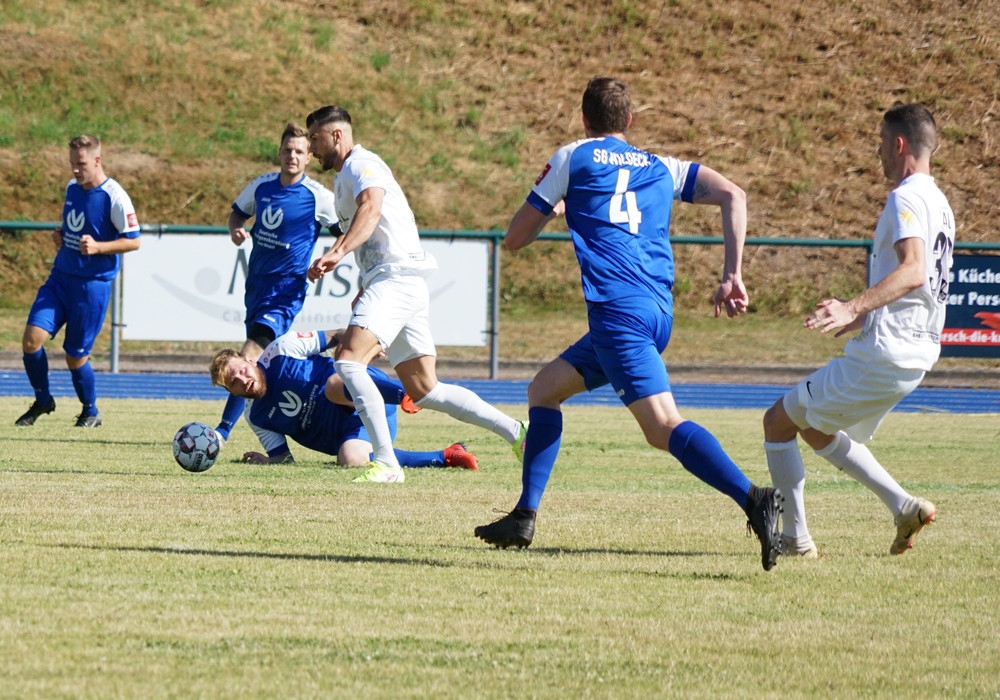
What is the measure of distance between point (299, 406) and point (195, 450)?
2.70 ft

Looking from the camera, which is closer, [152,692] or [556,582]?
[152,692]

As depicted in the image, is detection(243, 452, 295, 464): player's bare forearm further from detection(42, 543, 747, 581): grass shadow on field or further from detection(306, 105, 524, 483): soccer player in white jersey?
detection(42, 543, 747, 581): grass shadow on field

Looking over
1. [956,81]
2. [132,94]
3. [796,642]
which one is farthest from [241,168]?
[796,642]

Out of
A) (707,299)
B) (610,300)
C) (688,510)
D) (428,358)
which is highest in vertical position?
(610,300)

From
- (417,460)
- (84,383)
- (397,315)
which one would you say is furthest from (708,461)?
(84,383)

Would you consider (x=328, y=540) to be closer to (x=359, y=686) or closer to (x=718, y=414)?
(x=359, y=686)

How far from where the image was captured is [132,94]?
28828 millimetres

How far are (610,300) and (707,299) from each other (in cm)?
2060

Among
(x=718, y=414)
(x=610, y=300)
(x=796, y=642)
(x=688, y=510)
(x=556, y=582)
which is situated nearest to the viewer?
(x=796, y=642)

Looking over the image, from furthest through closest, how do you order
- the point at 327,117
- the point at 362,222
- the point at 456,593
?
the point at 327,117 < the point at 362,222 < the point at 456,593

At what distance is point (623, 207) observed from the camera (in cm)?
551

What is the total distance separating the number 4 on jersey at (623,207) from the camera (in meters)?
5.49

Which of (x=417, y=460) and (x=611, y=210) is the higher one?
(x=611, y=210)

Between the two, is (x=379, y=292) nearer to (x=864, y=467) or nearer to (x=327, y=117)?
(x=327, y=117)
